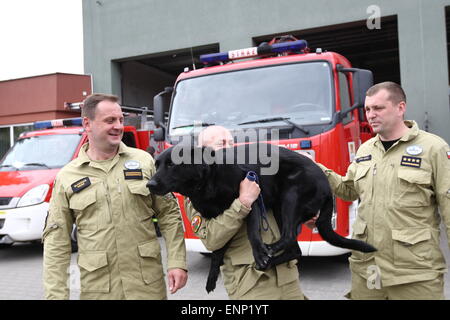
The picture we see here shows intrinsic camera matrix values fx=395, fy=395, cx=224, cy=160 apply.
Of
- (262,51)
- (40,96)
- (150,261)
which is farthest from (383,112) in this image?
(40,96)

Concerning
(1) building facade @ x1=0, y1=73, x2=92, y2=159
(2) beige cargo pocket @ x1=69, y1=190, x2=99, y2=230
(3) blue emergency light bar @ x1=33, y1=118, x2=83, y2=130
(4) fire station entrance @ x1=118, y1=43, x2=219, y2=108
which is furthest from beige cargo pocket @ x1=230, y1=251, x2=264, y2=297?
(1) building facade @ x1=0, y1=73, x2=92, y2=159


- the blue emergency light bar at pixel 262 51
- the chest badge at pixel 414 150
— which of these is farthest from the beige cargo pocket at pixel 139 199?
the blue emergency light bar at pixel 262 51

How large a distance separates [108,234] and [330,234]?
1.28 meters

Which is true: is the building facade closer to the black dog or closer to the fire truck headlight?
the fire truck headlight

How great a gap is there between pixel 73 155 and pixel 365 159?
18.9 feet

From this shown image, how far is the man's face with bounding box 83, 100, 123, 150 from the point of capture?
2.33 metres

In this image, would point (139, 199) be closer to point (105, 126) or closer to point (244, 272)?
point (105, 126)

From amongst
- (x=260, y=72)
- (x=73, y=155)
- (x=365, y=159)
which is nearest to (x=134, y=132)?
(x=73, y=155)

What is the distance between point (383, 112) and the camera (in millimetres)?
2436

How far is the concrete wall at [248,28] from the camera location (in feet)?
28.7

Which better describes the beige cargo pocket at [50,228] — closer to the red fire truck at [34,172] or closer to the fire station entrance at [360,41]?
the red fire truck at [34,172]

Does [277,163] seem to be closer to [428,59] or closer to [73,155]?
[73,155]

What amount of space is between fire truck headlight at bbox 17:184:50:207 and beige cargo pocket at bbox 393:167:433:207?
5653 millimetres
